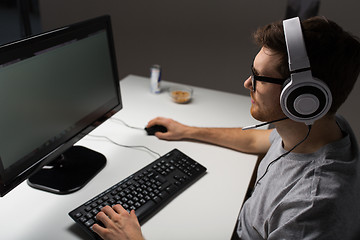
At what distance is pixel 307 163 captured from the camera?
923 mm

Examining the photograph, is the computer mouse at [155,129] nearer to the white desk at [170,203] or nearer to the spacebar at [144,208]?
the white desk at [170,203]

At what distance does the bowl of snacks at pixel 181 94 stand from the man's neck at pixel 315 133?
2.62 feet

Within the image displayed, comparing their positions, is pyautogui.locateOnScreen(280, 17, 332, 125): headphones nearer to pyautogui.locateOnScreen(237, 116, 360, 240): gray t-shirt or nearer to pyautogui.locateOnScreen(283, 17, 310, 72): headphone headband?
pyautogui.locateOnScreen(283, 17, 310, 72): headphone headband

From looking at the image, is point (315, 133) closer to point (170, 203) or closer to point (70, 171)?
point (170, 203)

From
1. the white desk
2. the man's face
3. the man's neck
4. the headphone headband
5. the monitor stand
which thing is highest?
the headphone headband

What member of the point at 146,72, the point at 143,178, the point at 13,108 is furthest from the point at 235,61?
the point at 13,108

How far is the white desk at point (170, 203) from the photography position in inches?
37.1

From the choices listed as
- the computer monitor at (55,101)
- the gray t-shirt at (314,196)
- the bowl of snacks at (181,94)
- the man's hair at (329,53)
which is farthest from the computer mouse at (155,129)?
the man's hair at (329,53)

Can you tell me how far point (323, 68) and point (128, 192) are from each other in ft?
2.21

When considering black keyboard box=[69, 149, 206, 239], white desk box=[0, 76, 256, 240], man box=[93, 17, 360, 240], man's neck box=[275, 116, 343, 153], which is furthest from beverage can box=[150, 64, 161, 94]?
man's neck box=[275, 116, 343, 153]

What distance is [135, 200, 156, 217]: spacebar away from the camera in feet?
3.18

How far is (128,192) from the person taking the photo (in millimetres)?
1037

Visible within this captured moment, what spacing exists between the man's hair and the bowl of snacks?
847 millimetres

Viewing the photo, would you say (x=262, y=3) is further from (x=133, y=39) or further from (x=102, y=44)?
(x=102, y=44)
